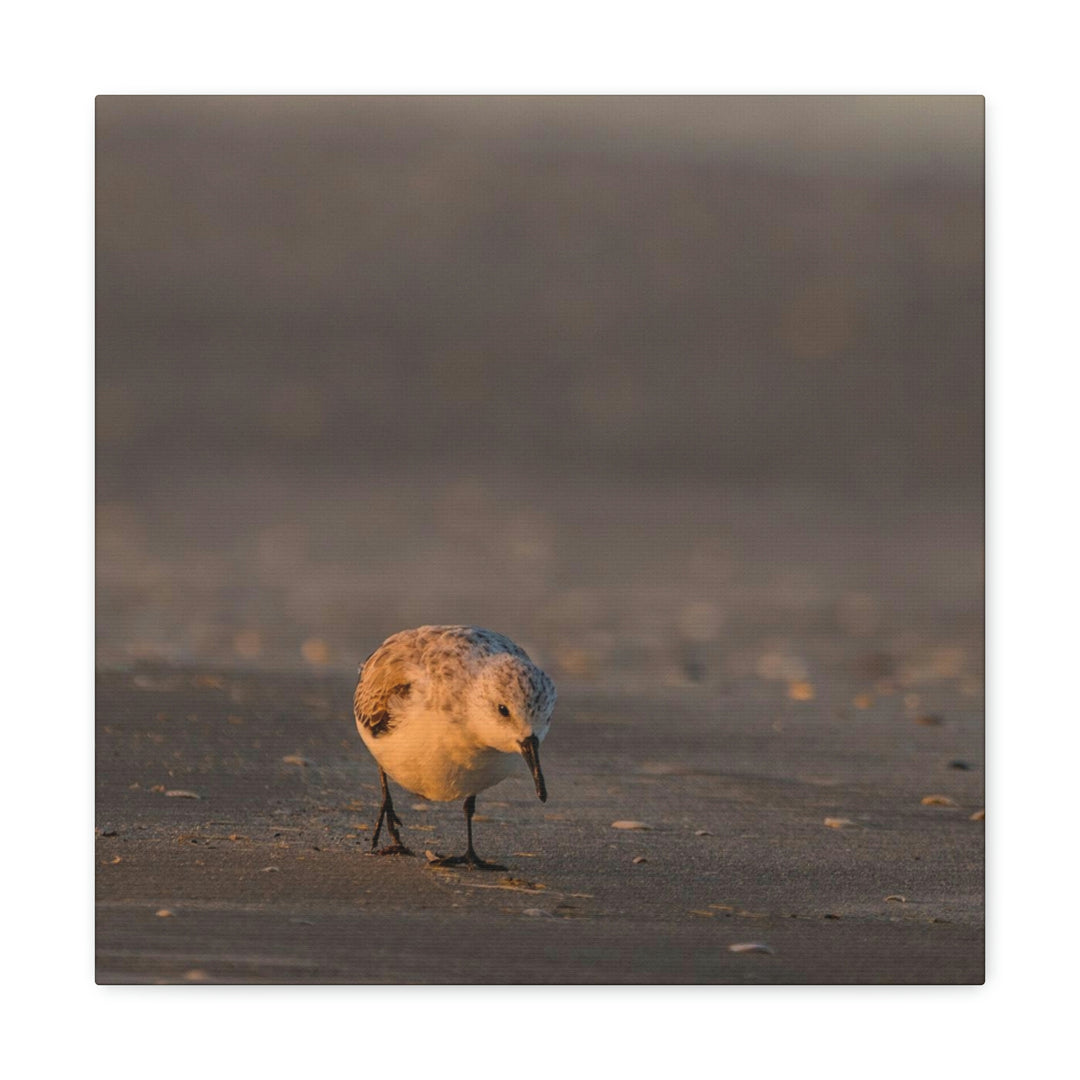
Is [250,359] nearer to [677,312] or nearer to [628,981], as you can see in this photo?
[677,312]

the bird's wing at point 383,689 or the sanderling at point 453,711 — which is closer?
the sanderling at point 453,711

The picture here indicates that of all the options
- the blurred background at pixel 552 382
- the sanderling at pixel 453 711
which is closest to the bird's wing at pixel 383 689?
the sanderling at pixel 453 711

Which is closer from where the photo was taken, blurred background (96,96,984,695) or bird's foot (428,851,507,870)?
bird's foot (428,851,507,870)

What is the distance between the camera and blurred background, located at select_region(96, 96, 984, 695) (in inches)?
253

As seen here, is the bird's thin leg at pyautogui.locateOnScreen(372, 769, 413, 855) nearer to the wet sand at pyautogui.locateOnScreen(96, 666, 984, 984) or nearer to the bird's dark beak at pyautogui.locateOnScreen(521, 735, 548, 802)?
the wet sand at pyautogui.locateOnScreen(96, 666, 984, 984)

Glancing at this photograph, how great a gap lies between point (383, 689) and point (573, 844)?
80 cm

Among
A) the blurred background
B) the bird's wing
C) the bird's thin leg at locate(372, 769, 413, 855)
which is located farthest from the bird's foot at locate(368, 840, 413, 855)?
the blurred background

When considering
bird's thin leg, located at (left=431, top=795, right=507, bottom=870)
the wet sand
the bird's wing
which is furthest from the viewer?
bird's thin leg, located at (left=431, top=795, right=507, bottom=870)

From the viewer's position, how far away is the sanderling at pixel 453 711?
17.2 ft

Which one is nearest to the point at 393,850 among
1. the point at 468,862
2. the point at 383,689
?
the point at 468,862

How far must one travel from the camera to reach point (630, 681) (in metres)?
7.56

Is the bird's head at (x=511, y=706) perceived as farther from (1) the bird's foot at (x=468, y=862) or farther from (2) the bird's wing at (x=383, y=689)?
(1) the bird's foot at (x=468, y=862)

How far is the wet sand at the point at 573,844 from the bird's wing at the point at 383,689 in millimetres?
400

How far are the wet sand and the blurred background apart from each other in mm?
507
